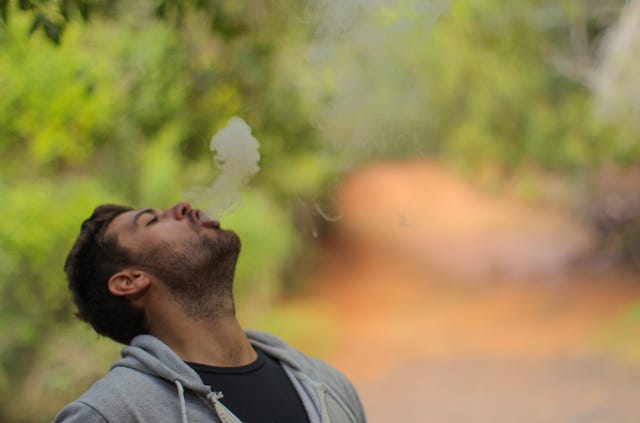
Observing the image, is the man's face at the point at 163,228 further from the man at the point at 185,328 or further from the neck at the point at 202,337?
the neck at the point at 202,337

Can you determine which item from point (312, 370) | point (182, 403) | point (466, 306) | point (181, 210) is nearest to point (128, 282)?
point (181, 210)

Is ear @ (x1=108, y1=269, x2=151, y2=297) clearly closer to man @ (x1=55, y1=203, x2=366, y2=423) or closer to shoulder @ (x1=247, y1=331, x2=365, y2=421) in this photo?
man @ (x1=55, y1=203, x2=366, y2=423)

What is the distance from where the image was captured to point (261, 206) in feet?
19.5

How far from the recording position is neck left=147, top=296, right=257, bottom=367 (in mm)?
1360

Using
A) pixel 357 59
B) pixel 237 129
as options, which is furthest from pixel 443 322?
pixel 237 129

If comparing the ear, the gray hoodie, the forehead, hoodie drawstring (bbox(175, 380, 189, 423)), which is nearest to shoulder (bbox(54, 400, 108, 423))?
the gray hoodie

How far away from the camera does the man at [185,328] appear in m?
1.27

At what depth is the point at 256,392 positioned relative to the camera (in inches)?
52.6

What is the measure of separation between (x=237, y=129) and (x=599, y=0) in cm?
738

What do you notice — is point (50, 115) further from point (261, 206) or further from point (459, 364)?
point (459, 364)

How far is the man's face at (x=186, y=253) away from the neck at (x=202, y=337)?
2 centimetres

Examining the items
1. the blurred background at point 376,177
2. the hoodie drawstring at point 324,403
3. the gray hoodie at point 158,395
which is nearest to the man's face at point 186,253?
the gray hoodie at point 158,395

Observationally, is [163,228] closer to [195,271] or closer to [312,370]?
[195,271]

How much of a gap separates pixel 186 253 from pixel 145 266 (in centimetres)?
8
